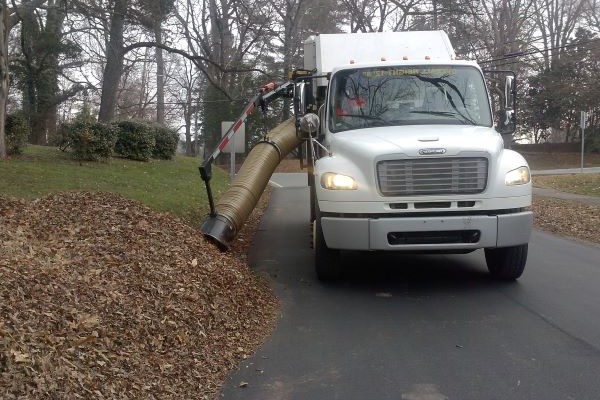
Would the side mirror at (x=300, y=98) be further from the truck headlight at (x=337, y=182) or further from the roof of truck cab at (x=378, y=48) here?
the truck headlight at (x=337, y=182)

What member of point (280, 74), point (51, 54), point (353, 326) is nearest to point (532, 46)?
point (280, 74)

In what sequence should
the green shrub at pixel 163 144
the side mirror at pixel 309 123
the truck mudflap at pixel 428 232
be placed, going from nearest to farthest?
the truck mudflap at pixel 428 232, the side mirror at pixel 309 123, the green shrub at pixel 163 144

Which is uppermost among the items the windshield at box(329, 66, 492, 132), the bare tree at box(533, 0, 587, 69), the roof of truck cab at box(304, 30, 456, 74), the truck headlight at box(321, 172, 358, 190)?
the bare tree at box(533, 0, 587, 69)

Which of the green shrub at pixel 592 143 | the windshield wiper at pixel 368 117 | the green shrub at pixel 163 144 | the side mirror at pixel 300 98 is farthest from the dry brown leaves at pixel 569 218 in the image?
the green shrub at pixel 592 143

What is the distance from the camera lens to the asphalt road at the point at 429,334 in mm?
4910

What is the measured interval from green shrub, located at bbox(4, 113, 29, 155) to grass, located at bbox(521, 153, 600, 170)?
34.3 metres

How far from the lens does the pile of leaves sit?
4.13 meters

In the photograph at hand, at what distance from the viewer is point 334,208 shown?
24.6 ft

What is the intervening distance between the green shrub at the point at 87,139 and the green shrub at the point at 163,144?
5.17 metres

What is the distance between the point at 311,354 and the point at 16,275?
2436 mm

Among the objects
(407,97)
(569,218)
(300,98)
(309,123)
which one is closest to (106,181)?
(300,98)

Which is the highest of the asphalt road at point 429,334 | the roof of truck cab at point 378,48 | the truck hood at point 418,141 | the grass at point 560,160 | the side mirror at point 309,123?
the roof of truck cab at point 378,48

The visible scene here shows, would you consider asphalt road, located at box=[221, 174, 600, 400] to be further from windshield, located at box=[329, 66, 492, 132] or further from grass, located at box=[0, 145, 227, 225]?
grass, located at box=[0, 145, 227, 225]

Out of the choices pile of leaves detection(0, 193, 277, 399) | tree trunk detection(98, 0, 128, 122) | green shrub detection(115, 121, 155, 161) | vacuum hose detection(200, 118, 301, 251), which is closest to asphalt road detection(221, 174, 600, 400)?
pile of leaves detection(0, 193, 277, 399)
